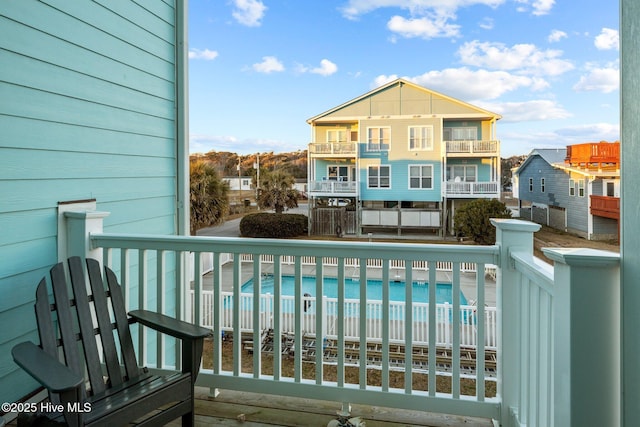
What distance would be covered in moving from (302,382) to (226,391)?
1.35 ft

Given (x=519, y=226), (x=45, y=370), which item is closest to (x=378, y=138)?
(x=519, y=226)

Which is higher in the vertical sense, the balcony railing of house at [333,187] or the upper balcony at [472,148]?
the upper balcony at [472,148]

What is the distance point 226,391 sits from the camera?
1897 mm

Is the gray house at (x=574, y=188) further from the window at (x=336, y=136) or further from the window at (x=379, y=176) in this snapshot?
the window at (x=336, y=136)

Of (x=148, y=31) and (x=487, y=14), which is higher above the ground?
(x=487, y=14)

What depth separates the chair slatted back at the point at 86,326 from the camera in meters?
1.38

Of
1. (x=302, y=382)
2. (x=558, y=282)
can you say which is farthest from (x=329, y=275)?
(x=558, y=282)

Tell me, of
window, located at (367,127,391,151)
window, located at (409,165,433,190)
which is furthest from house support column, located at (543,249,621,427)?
window, located at (367,127,391,151)

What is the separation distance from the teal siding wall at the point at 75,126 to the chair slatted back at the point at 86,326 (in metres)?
0.36

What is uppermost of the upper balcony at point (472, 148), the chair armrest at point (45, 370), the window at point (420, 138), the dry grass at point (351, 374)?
the window at point (420, 138)

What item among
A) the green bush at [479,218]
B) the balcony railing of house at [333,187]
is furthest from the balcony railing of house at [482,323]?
the balcony railing of house at [333,187]

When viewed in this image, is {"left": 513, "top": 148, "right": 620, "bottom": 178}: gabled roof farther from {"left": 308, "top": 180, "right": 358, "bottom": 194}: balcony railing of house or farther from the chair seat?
the chair seat

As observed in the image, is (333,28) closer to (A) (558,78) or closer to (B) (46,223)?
(A) (558,78)

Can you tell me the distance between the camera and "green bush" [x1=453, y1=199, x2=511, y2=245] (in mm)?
3086
